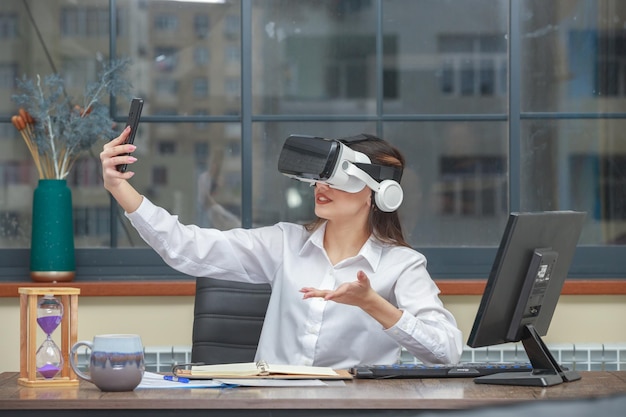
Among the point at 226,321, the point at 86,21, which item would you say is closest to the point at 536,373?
the point at 226,321

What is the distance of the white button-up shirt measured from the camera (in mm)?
2252

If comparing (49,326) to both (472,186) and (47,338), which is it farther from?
(472,186)

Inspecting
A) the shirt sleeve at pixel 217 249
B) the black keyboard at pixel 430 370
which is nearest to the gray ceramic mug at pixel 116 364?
the black keyboard at pixel 430 370

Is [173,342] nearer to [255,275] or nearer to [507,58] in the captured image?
[255,275]

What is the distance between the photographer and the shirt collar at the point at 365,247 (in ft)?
7.64

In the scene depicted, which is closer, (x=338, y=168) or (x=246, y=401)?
(x=246, y=401)

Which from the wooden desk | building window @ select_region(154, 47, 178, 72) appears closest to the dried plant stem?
building window @ select_region(154, 47, 178, 72)

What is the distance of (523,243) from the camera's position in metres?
1.90

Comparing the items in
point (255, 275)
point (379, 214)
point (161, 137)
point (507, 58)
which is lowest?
point (255, 275)

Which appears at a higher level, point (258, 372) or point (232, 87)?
point (232, 87)

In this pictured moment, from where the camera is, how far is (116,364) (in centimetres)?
171

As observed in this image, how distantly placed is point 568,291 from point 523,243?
1568 millimetres

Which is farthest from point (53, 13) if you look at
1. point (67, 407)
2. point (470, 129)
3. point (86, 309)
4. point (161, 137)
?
point (67, 407)

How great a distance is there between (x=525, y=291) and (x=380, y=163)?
533 mm
